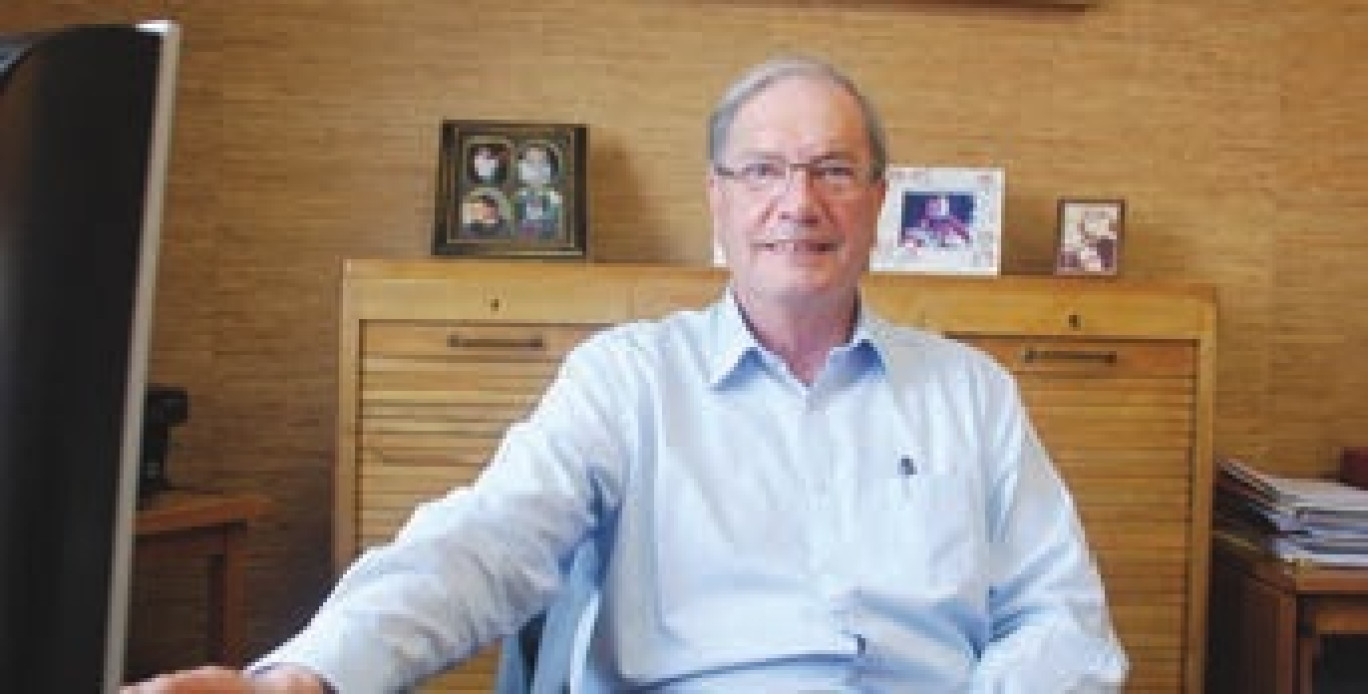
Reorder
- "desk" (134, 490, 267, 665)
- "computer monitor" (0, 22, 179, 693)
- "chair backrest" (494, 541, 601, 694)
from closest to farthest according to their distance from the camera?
"computer monitor" (0, 22, 179, 693) < "chair backrest" (494, 541, 601, 694) < "desk" (134, 490, 267, 665)

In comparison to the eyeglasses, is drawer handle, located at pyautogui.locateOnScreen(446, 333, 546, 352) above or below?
below

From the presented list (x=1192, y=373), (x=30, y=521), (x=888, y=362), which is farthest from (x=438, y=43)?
(x=30, y=521)

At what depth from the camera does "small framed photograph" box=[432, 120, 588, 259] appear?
2285 mm

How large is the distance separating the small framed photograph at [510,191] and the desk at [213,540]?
575 millimetres

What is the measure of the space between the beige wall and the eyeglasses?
43.2 inches

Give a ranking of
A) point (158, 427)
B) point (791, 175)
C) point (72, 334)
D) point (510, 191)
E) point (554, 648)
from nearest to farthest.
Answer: point (72, 334), point (554, 648), point (791, 175), point (158, 427), point (510, 191)

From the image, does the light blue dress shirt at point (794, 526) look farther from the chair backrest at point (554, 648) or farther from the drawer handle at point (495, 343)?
the drawer handle at point (495, 343)

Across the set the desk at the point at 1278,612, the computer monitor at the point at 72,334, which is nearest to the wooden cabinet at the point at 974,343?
the desk at the point at 1278,612

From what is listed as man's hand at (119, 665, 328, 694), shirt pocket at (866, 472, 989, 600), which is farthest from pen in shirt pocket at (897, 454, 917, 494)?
man's hand at (119, 665, 328, 694)

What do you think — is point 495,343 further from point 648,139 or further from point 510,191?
point 648,139

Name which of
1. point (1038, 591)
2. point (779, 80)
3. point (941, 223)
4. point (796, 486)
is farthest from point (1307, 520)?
point (779, 80)

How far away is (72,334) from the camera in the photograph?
516 millimetres

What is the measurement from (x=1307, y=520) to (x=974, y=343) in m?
0.69

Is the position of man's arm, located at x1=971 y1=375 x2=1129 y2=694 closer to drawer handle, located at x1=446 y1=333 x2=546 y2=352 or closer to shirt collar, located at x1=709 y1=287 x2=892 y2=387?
shirt collar, located at x1=709 y1=287 x2=892 y2=387
